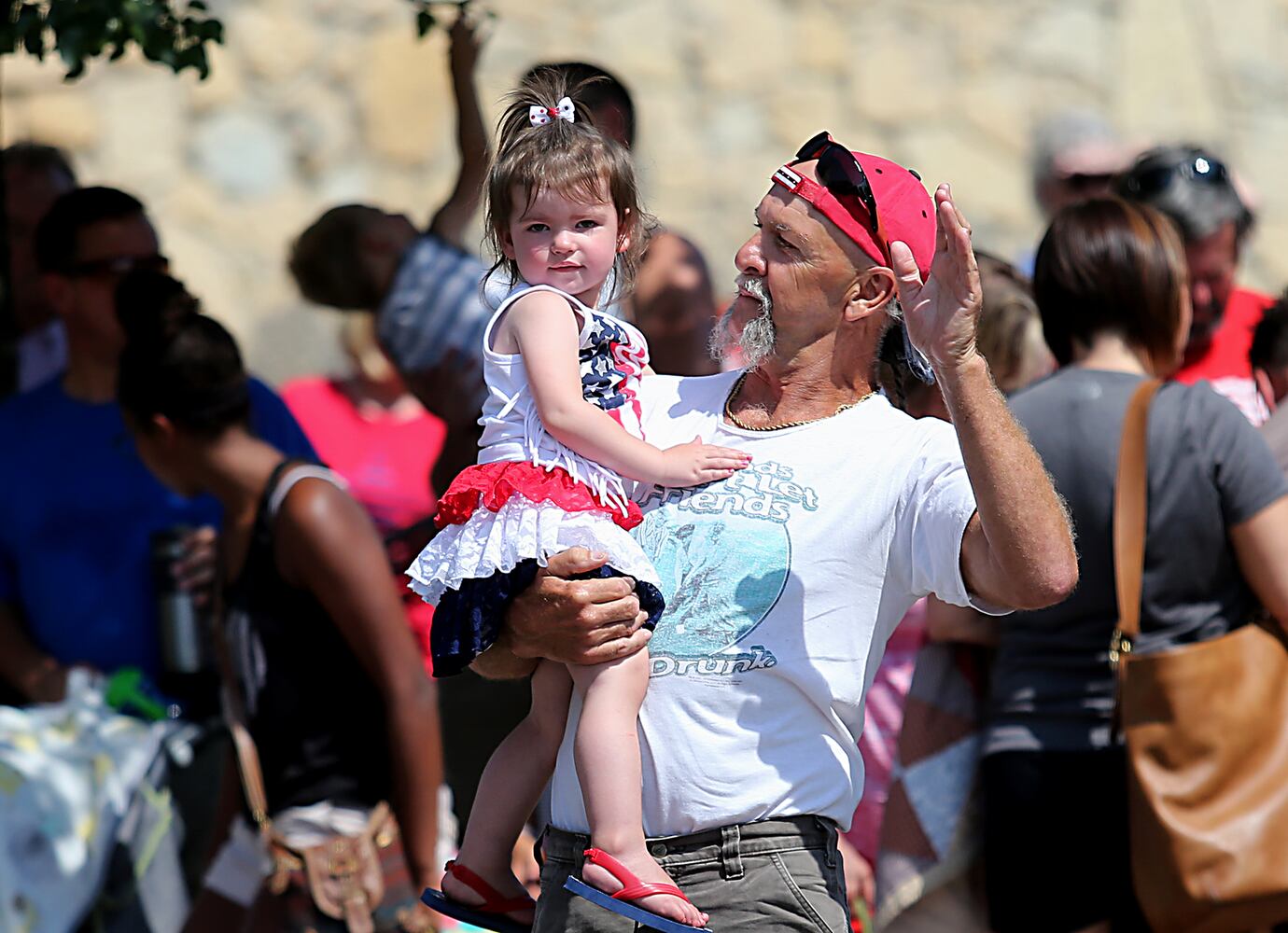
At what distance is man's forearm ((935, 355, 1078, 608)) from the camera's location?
217 centimetres

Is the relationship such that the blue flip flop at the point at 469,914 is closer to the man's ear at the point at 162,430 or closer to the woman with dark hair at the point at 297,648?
the woman with dark hair at the point at 297,648

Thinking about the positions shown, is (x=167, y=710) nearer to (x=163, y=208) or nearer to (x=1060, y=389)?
(x=1060, y=389)

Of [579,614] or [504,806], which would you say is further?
[504,806]

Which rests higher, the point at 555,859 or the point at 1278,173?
the point at 1278,173

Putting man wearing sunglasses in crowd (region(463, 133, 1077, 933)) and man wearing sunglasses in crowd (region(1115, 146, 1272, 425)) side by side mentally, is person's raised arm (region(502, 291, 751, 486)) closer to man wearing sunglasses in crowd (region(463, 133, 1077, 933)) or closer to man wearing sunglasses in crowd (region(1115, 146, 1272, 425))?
man wearing sunglasses in crowd (region(463, 133, 1077, 933))

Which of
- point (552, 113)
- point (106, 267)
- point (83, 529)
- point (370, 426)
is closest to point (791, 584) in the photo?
point (552, 113)

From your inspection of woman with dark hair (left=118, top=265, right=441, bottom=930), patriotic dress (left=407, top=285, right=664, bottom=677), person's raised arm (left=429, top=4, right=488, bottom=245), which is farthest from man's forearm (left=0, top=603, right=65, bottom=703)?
patriotic dress (left=407, top=285, right=664, bottom=677)

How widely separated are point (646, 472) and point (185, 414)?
1632mm

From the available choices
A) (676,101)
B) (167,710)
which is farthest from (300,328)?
(167,710)

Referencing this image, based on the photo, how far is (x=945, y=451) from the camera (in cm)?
239

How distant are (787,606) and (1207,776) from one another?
3.83 ft

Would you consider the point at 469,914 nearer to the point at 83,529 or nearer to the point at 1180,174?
the point at 83,529

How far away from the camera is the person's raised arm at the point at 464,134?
12.7ft

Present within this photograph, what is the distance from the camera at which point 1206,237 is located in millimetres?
4195
